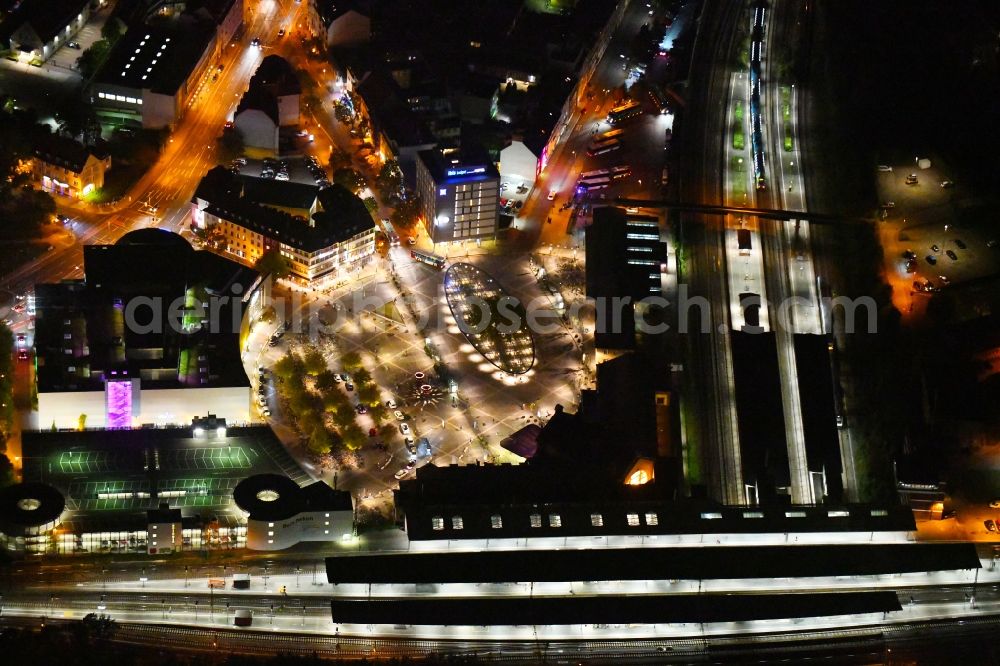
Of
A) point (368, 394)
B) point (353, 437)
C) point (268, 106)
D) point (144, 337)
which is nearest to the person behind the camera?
point (353, 437)

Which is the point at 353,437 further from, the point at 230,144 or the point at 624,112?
the point at 624,112

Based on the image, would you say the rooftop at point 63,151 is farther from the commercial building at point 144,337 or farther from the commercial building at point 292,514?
the commercial building at point 292,514

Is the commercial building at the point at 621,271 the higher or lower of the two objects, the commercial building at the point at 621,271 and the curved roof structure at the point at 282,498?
the higher

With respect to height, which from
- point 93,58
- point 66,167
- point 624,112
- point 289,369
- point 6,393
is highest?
point 93,58

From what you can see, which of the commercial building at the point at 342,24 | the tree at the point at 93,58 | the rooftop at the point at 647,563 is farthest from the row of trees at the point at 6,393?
the commercial building at the point at 342,24

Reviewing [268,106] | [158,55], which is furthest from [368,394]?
[158,55]

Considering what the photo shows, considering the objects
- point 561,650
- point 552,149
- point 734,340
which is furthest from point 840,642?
point 552,149
